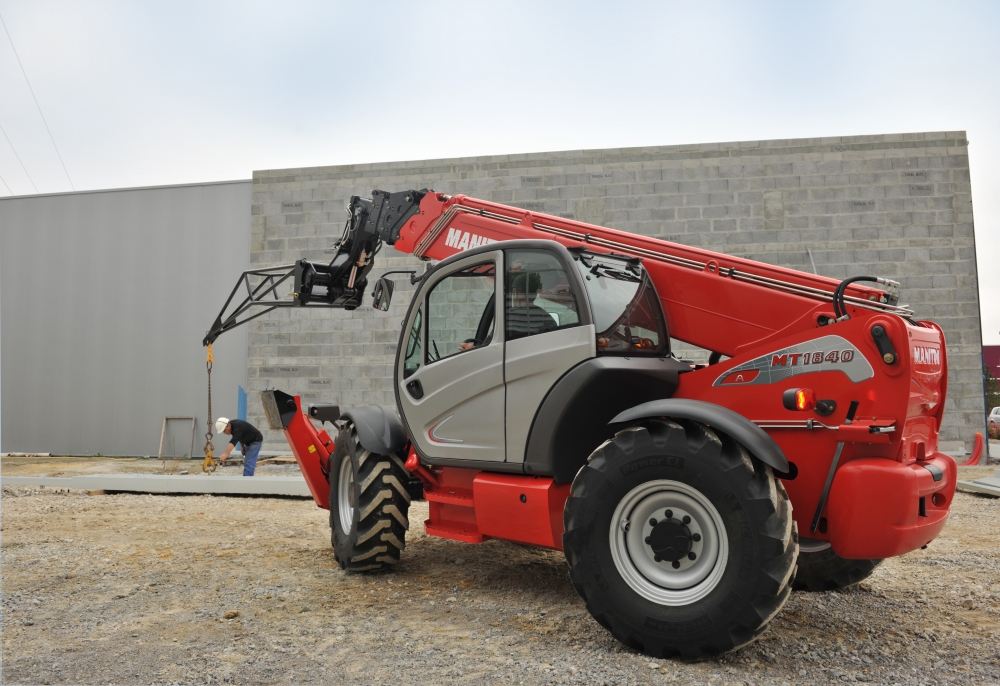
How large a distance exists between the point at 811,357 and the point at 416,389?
2667 millimetres

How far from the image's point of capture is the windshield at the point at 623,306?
4.34 m

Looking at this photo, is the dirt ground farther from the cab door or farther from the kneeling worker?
the kneeling worker

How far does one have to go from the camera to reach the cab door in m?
4.74

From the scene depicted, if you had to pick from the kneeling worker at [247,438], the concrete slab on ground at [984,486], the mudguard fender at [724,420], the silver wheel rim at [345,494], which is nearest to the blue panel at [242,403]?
the kneeling worker at [247,438]

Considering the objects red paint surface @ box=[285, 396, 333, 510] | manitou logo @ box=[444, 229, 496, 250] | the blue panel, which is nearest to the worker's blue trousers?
the blue panel

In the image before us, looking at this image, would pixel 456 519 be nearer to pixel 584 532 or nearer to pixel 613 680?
pixel 584 532

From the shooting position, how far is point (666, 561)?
3.74m

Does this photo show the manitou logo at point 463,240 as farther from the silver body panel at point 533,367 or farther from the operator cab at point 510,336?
the silver body panel at point 533,367

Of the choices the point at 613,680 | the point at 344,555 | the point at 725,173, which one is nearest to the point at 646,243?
the point at 613,680

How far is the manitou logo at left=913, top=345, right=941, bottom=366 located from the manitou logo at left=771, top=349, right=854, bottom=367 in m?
0.31

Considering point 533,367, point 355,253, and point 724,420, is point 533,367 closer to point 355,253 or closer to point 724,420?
point 724,420

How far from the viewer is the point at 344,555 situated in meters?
5.70

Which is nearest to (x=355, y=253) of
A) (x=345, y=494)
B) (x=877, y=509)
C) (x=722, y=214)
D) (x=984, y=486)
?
(x=345, y=494)

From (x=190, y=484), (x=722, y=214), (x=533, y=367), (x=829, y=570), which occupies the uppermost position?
(x=722, y=214)
